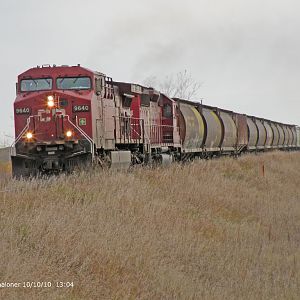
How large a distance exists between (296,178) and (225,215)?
14346 millimetres

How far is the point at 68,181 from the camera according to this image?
10.7m

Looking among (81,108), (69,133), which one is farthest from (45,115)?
(81,108)

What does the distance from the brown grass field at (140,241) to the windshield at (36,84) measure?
3917mm

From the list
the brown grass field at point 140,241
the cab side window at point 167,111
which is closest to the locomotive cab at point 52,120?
the brown grass field at point 140,241

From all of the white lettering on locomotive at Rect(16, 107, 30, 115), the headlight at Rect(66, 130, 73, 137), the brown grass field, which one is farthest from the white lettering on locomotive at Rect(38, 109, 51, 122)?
the brown grass field

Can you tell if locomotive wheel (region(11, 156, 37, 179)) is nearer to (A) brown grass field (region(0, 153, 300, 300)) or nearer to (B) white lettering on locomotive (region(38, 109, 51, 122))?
(B) white lettering on locomotive (region(38, 109, 51, 122))

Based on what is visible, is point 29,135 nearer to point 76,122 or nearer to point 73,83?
point 76,122

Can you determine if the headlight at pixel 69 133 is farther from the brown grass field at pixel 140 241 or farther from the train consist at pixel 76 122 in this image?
the brown grass field at pixel 140 241

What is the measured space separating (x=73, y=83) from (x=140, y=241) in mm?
8057

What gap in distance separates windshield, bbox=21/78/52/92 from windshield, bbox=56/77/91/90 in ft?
0.97

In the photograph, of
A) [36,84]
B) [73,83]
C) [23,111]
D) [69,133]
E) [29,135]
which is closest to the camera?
[69,133]

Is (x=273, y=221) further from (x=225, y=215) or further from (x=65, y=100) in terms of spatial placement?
(x=65, y=100)

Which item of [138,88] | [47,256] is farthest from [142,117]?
[47,256]

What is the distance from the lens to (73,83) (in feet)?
50.1
